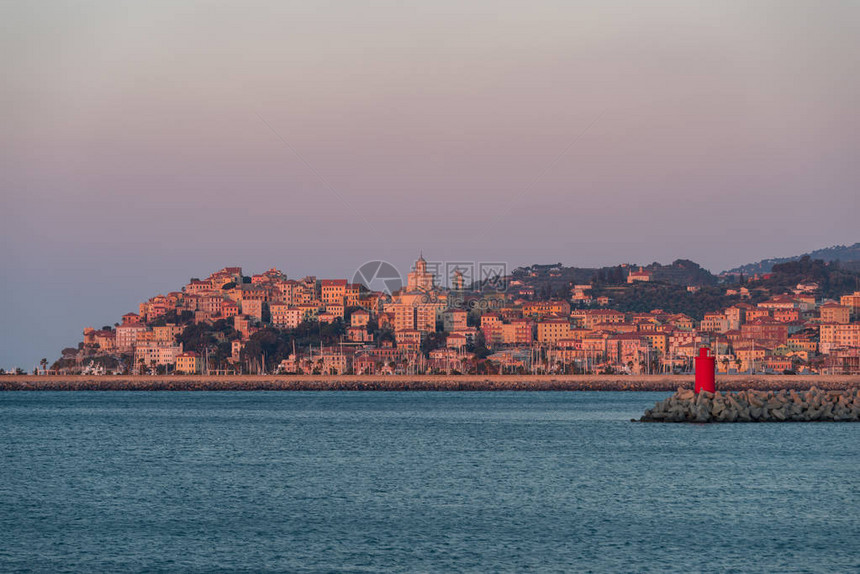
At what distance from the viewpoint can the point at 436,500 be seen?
2158 centimetres

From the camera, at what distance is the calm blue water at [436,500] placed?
16531 mm

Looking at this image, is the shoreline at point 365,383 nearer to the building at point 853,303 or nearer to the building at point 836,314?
the building at point 836,314

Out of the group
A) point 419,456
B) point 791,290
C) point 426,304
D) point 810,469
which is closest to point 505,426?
point 419,456

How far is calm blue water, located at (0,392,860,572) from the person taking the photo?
54.2ft

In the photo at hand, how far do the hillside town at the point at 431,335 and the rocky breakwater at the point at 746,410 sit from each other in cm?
7015

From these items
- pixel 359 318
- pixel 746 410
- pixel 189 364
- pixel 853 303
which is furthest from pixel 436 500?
pixel 853 303

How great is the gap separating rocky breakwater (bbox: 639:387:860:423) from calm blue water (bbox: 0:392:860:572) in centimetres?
167

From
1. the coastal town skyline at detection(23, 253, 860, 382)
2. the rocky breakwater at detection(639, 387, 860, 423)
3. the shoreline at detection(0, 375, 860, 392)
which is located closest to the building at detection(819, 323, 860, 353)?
the coastal town skyline at detection(23, 253, 860, 382)

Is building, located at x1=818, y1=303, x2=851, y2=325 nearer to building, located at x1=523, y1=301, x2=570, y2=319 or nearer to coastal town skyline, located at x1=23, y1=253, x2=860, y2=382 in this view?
coastal town skyline, located at x1=23, y1=253, x2=860, y2=382

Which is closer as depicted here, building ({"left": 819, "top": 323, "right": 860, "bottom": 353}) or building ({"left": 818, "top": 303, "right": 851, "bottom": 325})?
building ({"left": 819, "top": 323, "right": 860, "bottom": 353})

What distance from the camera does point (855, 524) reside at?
60.9 ft

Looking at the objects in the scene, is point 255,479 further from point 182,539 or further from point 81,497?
point 182,539

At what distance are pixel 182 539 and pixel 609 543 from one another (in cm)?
667

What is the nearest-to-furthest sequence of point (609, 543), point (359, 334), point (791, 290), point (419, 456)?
point (609, 543) → point (419, 456) → point (359, 334) → point (791, 290)
